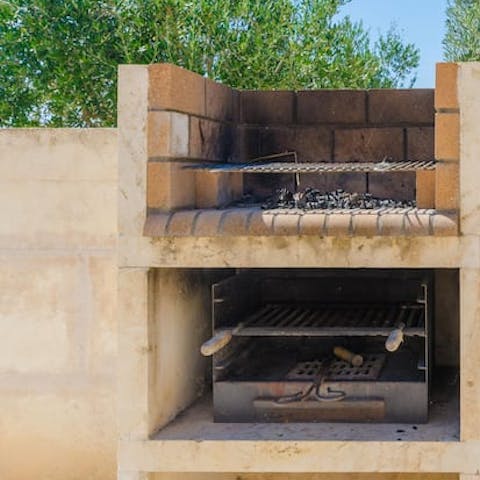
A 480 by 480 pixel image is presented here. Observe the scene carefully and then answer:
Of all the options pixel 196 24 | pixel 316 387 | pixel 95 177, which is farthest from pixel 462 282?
pixel 196 24

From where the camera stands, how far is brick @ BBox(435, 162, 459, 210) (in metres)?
2.58

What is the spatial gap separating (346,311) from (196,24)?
23.4 feet

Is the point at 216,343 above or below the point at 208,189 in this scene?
below

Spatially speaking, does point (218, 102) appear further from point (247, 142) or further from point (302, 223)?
point (302, 223)

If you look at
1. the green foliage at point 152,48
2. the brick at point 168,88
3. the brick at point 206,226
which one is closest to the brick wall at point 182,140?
the brick at point 168,88

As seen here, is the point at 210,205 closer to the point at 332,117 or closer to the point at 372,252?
the point at 372,252

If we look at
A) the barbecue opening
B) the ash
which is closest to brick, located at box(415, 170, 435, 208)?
the ash

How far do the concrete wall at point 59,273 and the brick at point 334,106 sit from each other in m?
0.85

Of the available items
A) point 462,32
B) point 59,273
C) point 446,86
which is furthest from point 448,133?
point 462,32

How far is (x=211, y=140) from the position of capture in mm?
3164

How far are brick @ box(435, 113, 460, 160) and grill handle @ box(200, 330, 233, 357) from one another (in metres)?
0.93

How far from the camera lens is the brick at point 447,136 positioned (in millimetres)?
2570

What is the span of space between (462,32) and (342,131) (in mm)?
12791

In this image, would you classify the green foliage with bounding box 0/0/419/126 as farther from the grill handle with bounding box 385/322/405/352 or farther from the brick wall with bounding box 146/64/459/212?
the grill handle with bounding box 385/322/405/352
